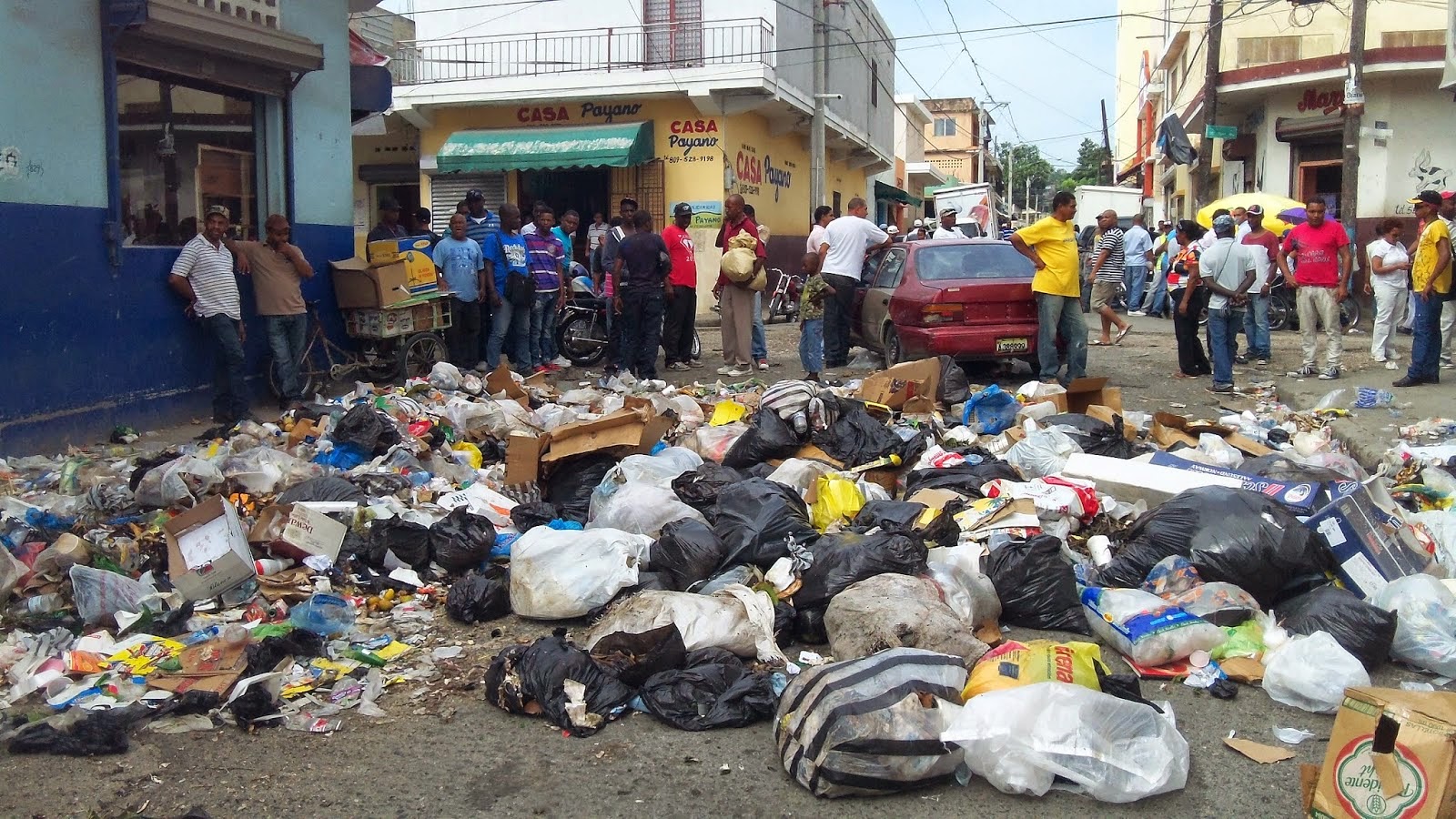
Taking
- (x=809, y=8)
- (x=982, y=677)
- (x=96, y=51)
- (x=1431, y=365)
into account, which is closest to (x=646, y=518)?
(x=982, y=677)

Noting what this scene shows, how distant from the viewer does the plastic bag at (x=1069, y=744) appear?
328 centimetres

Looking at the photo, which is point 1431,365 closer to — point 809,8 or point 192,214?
point 192,214

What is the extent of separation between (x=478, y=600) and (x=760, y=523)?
1224 mm

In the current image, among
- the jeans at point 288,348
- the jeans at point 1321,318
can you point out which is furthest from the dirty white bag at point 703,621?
the jeans at point 1321,318

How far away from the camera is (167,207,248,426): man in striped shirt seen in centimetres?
862

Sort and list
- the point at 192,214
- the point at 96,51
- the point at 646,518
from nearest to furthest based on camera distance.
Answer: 1. the point at 646,518
2. the point at 96,51
3. the point at 192,214

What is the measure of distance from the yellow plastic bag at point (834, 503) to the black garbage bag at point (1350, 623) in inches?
79.4

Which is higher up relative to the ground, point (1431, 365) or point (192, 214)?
point (192, 214)

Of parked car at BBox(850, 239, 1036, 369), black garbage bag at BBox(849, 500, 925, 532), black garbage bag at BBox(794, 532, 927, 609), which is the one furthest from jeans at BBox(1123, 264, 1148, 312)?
black garbage bag at BBox(794, 532, 927, 609)

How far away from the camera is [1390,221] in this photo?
A: 35.2 feet

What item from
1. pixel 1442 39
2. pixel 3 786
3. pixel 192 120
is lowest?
pixel 3 786

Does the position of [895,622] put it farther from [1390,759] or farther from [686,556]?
[1390,759]

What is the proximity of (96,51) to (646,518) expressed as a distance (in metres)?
5.25

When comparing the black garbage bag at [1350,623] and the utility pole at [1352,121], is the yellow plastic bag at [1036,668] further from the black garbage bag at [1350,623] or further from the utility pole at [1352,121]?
the utility pole at [1352,121]
